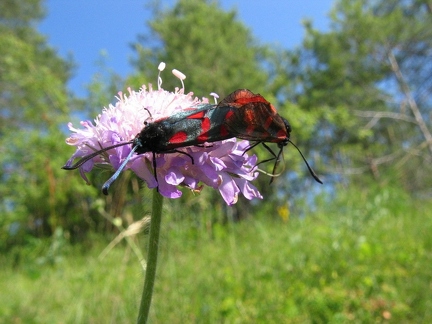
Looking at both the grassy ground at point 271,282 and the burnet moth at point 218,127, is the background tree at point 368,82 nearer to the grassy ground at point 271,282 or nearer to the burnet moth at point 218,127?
the grassy ground at point 271,282

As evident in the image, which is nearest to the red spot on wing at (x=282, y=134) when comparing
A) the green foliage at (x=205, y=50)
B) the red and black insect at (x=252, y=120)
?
the red and black insect at (x=252, y=120)

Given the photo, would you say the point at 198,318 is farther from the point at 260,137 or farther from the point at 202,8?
the point at 202,8

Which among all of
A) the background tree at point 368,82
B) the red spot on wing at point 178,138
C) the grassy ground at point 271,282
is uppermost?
the background tree at point 368,82

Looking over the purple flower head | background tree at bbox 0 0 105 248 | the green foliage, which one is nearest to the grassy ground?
the purple flower head

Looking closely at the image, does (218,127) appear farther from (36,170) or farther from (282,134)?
(36,170)

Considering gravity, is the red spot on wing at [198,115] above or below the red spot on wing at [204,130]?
above

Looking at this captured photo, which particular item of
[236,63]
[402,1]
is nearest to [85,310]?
[236,63]
